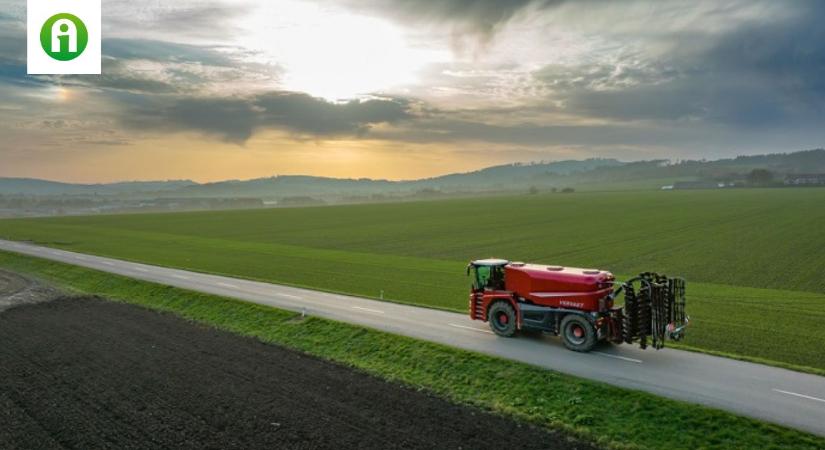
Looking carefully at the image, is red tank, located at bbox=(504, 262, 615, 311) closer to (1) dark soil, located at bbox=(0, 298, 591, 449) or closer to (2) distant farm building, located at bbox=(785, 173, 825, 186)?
(1) dark soil, located at bbox=(0, 298, 591, 449)

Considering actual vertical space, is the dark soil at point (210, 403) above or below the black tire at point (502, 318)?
below

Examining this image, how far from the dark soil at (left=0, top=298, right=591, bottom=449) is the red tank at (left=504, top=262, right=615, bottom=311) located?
6.27 metres

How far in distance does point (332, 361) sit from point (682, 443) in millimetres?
11359

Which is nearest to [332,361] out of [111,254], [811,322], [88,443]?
[88,443]

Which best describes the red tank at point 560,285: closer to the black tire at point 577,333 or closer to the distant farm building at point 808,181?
the black tire at point 577,333

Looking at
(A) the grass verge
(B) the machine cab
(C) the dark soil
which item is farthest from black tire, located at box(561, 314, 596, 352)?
(C) the dark soil

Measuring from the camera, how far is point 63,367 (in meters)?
18.8

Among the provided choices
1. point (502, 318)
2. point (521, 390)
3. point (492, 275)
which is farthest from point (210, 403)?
point (492, 275)

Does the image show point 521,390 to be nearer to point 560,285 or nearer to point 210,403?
point 560,285

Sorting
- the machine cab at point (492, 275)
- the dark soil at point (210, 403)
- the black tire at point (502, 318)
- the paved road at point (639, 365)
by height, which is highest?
the machine cab at point (492, 275)

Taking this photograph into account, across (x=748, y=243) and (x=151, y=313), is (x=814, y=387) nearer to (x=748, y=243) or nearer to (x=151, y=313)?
(x=151, y=313)

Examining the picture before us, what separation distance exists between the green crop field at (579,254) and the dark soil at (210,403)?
1038 cm

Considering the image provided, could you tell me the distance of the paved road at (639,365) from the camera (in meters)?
14.5

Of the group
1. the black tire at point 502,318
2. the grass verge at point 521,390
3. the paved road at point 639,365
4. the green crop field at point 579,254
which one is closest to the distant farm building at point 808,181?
the green crop field at point 579,254
